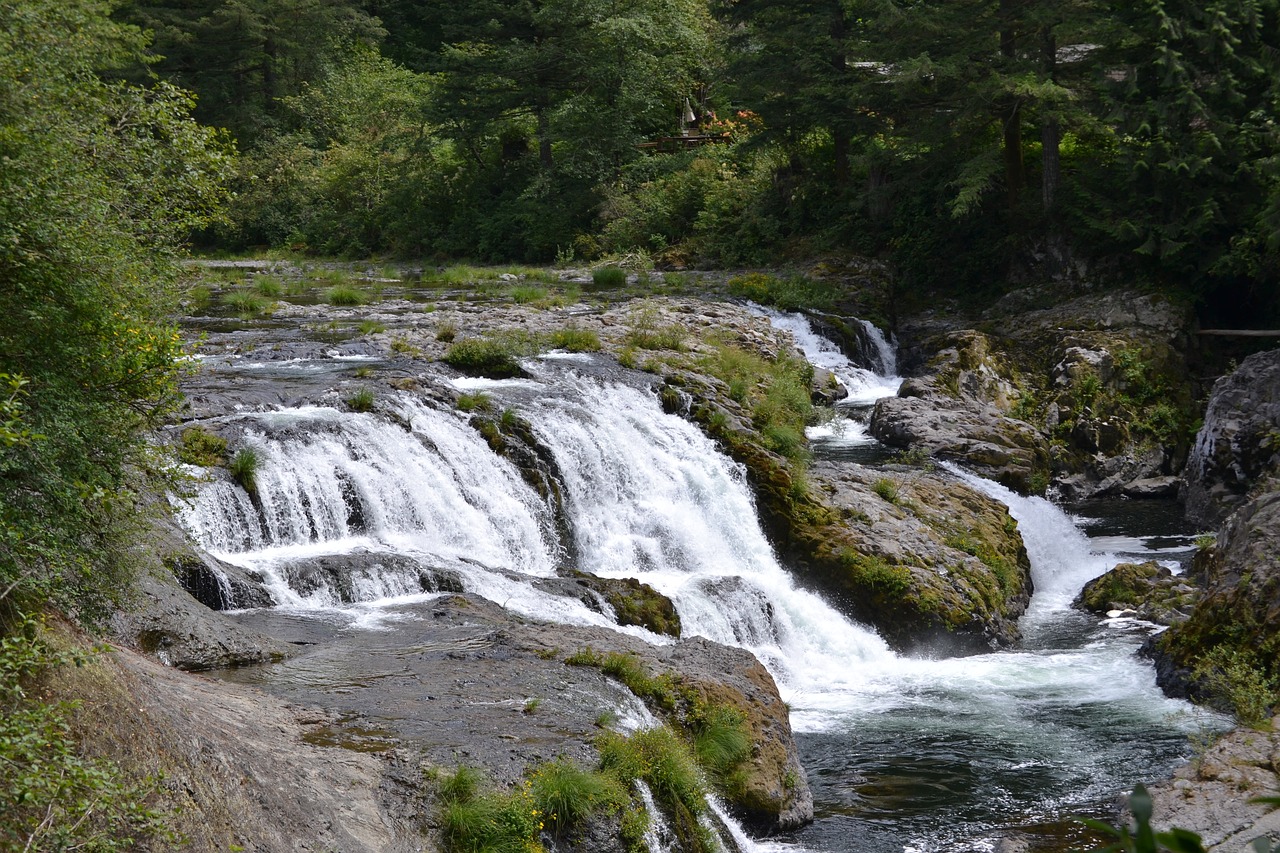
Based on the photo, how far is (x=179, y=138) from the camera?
26.5 feet

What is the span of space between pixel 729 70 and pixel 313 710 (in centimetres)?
2296

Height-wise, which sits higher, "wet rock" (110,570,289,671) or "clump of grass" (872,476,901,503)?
"clump of grass" (872,476,901,503)

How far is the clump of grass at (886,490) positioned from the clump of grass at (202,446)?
7884 mm

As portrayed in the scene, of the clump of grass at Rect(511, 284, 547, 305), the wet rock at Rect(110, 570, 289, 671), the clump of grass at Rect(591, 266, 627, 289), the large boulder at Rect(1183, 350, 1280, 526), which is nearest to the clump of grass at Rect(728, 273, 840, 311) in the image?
the clump of grass at Rect(591, 266, 627, 289)

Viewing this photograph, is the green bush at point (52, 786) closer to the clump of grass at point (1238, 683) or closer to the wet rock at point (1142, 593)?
the clump of grass at point (1238, 683)

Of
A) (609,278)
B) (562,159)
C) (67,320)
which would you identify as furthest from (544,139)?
(67,320)

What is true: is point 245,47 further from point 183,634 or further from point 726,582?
point 183,634

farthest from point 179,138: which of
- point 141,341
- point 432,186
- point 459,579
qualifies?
point 432,186

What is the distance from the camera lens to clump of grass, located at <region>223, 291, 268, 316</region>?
20.3 metres

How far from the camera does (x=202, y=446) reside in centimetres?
1166

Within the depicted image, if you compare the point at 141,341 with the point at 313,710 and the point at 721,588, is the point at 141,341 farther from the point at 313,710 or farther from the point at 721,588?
the point at 721,588

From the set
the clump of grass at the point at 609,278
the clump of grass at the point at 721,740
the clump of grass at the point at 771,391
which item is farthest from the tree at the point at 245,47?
the clump of grass at the point at 721,740

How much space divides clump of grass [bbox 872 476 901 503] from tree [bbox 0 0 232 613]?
31.7 ft

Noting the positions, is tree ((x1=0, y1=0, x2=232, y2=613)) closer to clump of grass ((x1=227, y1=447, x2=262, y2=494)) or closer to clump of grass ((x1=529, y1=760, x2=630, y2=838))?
clump of grass ((x1=529, y1=760, x2=630, y2=838))
